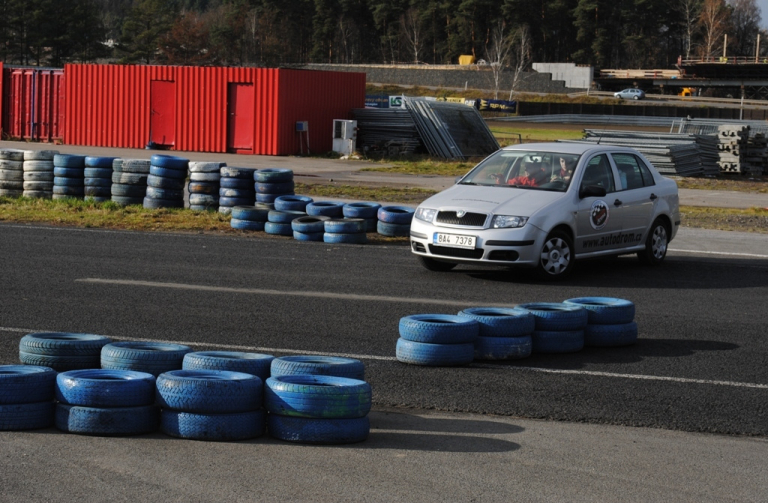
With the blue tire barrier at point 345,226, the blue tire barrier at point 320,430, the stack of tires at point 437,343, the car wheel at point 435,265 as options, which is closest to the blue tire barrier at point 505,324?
the stack of tires at point 437,343

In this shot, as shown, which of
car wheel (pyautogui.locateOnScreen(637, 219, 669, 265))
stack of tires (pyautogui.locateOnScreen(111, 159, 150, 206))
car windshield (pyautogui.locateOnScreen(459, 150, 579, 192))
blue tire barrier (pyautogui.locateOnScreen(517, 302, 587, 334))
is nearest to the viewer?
blue tire barrier (pyautogui.locateOnScreen(517, 302, 587, 334))

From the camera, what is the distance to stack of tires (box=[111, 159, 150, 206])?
18.4 m

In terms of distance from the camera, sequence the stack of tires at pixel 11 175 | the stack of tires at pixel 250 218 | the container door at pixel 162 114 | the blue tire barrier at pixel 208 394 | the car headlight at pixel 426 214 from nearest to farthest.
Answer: the blue tire barrier at pixel 208 394, the car headlight at pixel 426 214, the stack of tires at pixel 250 218, the stack of tires at pixel 11 175, the container door at pixel 162 114

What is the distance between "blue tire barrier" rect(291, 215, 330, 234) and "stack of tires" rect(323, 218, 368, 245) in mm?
121

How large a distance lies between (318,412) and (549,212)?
6654 millimetres

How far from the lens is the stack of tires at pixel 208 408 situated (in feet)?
18.9

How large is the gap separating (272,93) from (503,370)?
27.6 m

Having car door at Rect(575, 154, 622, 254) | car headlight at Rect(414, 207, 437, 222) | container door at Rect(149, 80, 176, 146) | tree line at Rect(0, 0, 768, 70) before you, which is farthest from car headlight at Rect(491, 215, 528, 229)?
tree line at Rect(0, 0, 768, 70)

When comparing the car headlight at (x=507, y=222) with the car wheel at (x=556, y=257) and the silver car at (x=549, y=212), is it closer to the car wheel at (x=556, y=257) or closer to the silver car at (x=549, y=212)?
the silver car at (x=549, y=212)

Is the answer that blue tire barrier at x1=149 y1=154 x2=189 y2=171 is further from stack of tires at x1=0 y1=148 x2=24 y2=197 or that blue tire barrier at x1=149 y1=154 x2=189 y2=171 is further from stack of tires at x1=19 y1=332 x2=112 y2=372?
stack of tires at x1=19 y1=332 x2=112 y2=372

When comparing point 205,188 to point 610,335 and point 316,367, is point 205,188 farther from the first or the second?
point 316,367

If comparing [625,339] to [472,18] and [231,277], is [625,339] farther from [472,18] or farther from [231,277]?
[472,18]

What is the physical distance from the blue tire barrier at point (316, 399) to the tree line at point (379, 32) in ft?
317

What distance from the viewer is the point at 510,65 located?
11262 cm
